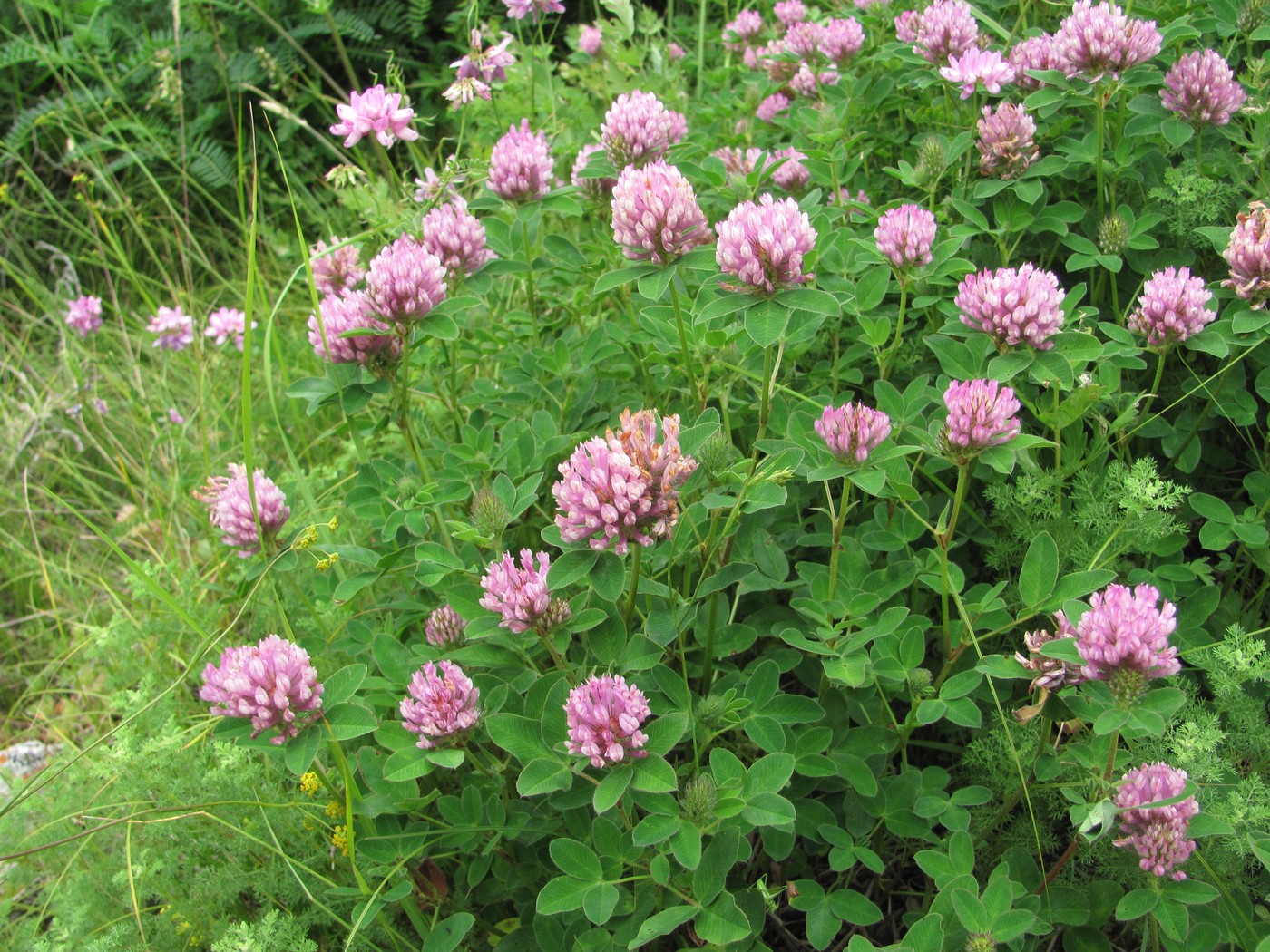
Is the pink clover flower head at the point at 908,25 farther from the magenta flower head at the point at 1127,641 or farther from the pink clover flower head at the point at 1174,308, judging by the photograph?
the magenta flower head at the point at 1127,641

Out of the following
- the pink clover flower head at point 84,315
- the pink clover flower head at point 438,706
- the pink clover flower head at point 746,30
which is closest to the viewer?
the pink clover flower head at point 438,706

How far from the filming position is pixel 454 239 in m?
2.35

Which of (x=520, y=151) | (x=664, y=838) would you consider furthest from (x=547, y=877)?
(x=520, y=151)

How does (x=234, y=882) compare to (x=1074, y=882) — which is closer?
(x=1074, y=882)

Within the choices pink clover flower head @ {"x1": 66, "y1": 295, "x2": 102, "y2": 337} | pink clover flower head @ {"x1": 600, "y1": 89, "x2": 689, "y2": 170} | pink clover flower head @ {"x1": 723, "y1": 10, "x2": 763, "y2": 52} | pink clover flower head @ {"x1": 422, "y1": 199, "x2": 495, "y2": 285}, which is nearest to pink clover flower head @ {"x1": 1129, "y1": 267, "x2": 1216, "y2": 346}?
pink clover flower head @ {"x1": 600, "y1": 89, "x2": 689, "y2": 170}

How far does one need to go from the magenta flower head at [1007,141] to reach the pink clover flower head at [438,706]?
1.75 m

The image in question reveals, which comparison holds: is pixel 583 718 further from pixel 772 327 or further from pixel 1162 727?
pixel 1162 727

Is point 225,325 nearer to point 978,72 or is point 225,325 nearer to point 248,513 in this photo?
point 248,513

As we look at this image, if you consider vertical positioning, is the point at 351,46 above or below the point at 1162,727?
below

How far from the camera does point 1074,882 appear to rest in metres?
1.96

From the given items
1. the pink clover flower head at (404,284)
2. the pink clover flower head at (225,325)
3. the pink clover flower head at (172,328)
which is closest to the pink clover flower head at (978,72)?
the pink clover flower head at (404,284)

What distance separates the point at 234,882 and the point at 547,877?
0.79m

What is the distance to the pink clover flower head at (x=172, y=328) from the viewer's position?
404cm

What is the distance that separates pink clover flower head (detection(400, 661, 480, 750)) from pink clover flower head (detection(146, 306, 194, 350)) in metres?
2.82
